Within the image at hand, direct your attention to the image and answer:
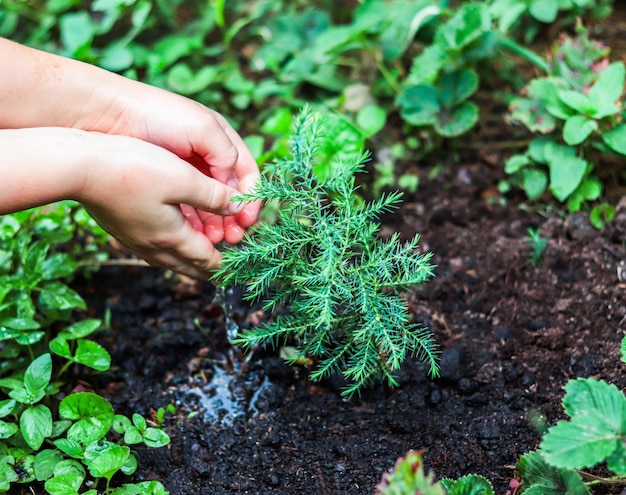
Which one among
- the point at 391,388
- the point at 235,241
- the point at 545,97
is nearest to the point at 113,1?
the point at 235,241

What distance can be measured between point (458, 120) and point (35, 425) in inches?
69.4

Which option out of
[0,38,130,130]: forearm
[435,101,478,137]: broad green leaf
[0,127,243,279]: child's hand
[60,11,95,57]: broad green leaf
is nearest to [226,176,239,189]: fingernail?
[0,127,243,279]: child's hand

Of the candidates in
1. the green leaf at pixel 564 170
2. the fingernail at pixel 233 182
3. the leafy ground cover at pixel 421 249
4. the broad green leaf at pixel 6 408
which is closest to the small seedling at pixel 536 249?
the leafy ground cover at pixel 421 249

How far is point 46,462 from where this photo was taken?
5.61ft

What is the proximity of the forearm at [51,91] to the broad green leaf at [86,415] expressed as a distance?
2.29 feet

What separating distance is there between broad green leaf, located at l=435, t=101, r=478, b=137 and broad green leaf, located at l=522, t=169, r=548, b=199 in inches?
10.6

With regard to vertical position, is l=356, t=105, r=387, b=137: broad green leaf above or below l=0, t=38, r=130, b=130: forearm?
below

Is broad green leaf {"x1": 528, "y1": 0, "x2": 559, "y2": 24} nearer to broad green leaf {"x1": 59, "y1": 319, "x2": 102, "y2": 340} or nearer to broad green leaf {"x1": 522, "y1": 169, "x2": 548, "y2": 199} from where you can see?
broad green leaf {"x1": 522, "y1": 169, "x2": 548, "y2": 199}

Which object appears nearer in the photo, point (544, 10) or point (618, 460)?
point (618, 460)

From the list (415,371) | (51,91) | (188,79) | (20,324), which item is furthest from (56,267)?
(188,79)

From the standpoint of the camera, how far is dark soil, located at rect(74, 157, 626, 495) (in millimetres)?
1746

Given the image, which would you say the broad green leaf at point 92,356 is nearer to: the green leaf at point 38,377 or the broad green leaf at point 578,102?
the green leaf at point 38,377

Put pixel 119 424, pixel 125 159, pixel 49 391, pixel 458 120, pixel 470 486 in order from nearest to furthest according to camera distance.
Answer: pixel 470 486 → pixel 125 159 → pixel 119 424 → pixel 49 391 → pixel 458 120

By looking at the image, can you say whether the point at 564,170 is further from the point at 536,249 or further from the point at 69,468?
the point at 69,468
